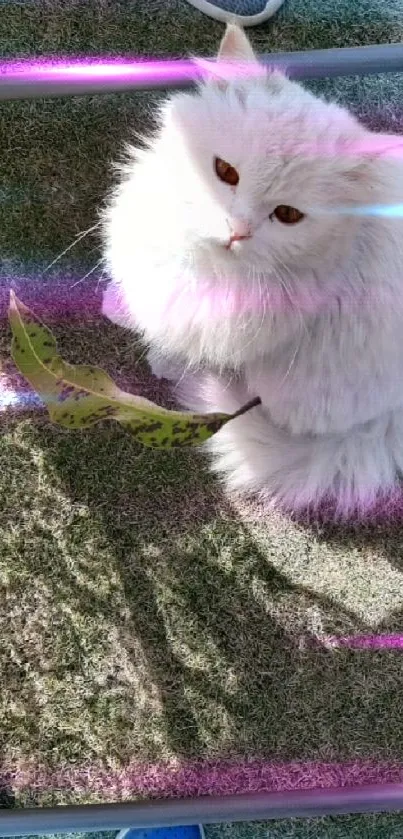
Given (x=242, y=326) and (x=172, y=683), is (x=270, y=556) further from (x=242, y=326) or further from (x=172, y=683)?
(x=242, y=326)

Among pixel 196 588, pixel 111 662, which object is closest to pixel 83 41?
pixel 196 588

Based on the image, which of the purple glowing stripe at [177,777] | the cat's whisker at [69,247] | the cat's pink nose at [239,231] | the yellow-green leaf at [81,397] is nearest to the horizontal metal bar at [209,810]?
the purple glowing stripe at [177,777]

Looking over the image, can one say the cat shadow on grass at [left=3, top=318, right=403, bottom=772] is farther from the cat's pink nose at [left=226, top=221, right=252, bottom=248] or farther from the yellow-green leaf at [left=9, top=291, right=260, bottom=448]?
the yellow-green leaf at [left=9, top=291, right=260, bottom=448]

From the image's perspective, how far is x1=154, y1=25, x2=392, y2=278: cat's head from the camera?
2.60ft

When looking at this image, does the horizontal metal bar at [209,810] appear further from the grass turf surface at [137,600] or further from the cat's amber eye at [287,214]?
the cat's amber eye at [287,214]

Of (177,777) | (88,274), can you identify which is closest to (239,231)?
(88,274)

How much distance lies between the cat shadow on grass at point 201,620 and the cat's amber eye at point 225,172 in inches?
19.5

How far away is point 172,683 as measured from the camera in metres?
1.24

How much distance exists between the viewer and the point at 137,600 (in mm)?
1249

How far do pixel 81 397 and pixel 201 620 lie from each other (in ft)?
2.44

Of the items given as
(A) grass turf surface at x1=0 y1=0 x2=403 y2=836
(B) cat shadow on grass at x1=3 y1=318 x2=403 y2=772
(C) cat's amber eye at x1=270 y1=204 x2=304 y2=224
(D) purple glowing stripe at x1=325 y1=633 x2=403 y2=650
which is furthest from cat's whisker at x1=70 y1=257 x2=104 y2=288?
(D) purple glowing stripe at x1=325 y1=633 x2=403 y2=650

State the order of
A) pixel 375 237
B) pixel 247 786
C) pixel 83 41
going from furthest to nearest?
pixel 83 41
pixel 247 786
pixel 375 237

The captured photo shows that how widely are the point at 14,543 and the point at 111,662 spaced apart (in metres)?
0.26

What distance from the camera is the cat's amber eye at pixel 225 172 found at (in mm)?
819
